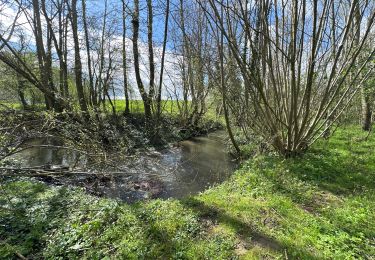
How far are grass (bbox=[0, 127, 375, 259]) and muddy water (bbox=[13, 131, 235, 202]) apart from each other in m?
0.82

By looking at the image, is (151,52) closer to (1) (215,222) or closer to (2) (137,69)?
(2) (137,69)

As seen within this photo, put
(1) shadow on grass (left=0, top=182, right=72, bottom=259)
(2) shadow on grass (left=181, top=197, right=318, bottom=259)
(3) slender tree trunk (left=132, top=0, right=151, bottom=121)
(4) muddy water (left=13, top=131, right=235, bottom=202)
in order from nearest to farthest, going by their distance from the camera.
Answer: (2) shadow on grass (left=181, top=197, right=318, bottom=259)
(1) shadow on grass (left=0, top=182, right=72, bottom=259)
(4) muddy water (left=13, top=131, right=235, bottom=202)
(3) slender tree trunk (left=132, top=0, right=151, bottom=121)

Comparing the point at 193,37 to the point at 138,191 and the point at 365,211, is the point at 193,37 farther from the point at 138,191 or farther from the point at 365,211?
the point at 365,211

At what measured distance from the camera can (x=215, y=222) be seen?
4.46 metres

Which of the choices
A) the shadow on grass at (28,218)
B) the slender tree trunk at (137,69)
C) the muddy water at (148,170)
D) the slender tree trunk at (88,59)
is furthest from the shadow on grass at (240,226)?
the slender tree trunk at (88,59)

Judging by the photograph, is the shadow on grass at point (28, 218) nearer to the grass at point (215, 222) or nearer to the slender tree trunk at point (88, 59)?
the grass at point (215, 222)

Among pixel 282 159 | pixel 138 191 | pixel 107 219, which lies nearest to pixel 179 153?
pixel 138 191

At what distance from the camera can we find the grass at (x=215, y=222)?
374cm

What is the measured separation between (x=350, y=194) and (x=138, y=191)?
5.40 meters

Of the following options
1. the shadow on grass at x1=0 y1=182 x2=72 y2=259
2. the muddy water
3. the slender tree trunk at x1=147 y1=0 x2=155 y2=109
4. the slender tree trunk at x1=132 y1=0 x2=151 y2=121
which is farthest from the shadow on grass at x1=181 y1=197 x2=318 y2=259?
the slender tree trunk at x1=132 y1=0 x2=151 y2=121

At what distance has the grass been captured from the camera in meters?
3.74

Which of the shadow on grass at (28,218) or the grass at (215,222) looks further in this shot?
the shadow on grass at (28,218)

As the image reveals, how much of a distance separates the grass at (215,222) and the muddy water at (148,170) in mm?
817

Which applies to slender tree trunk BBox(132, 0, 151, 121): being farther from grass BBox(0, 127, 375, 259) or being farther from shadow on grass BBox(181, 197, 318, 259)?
shadow on grass BBox(181, 197, 318, 259)
